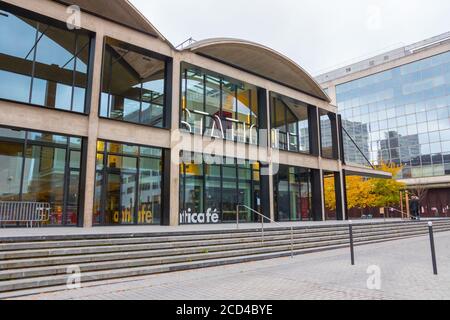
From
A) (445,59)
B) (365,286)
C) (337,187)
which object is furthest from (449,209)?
(365,286)

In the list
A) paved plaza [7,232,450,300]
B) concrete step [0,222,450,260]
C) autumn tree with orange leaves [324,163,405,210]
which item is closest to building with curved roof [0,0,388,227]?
concrete step [0,222,450,260]

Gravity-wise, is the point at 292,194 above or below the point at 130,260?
above

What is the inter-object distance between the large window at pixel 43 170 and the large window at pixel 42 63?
1598 mm

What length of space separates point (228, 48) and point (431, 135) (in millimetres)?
39055

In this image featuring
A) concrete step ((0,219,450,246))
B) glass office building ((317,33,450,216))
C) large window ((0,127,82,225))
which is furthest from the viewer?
glass office building ((317,33,450,216))

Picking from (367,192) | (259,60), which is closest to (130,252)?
(259,60)

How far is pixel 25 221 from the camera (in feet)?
42.8

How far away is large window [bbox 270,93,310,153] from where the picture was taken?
81.0 feet

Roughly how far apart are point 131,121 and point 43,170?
14.4ft

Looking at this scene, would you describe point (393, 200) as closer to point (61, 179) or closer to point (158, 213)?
point (158, 213)

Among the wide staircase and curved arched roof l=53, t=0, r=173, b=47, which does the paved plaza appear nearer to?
the wide staircase

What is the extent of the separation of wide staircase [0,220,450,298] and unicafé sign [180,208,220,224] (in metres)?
5.16

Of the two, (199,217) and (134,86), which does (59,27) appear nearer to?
(134,86)

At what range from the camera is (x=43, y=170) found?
46.3ft
